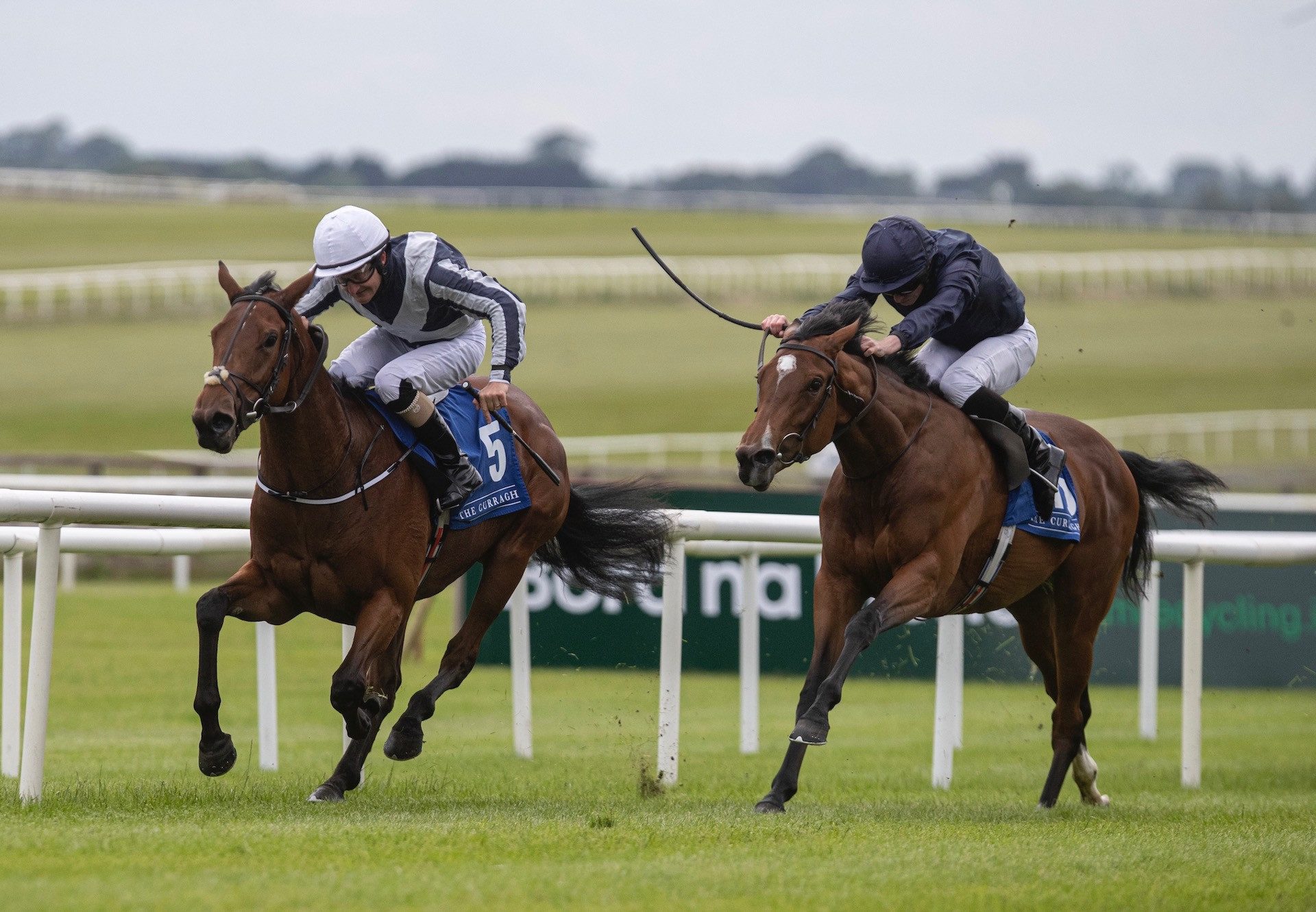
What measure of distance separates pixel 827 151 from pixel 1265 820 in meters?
98.8

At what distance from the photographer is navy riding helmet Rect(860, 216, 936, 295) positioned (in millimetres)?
5770

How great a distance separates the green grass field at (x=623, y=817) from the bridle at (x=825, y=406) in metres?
1.07

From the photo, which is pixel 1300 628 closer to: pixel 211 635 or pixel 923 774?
pixel 923 774

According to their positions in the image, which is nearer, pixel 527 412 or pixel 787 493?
pixel 527 412

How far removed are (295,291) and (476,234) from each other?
45.9m

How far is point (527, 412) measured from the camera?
6.49 meters

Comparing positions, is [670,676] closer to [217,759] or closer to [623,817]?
[623,817]

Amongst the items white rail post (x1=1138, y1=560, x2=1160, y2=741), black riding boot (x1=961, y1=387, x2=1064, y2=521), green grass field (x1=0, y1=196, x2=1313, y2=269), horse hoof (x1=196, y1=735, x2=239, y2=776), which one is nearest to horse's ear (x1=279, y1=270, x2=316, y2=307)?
horse hoof (x1=196, y1=735, x2=239, y2=776)

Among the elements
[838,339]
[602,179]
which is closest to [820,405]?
[838,339]

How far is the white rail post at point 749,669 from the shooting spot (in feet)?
26.4

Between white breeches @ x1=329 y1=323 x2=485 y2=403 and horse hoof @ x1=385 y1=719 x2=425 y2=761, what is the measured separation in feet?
3.44

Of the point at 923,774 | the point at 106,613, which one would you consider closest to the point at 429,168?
the point at 106,613

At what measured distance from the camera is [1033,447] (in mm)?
6074

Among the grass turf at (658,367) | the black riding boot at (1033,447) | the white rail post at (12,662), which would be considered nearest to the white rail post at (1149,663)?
the black riding boot at (1033,447)
